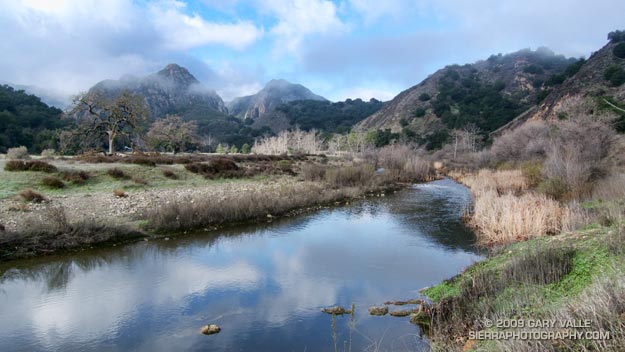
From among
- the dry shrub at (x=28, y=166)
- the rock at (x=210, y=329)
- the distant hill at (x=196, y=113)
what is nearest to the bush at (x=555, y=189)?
the rock at (x=210, y=329)

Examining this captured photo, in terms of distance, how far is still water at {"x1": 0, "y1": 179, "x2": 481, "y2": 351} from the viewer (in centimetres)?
784

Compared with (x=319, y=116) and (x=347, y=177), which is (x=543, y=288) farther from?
(x=319, y=116)

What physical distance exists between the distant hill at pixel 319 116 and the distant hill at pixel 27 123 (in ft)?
255

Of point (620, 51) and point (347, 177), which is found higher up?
point (620, 51)

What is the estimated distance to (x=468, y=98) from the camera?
3730 inches

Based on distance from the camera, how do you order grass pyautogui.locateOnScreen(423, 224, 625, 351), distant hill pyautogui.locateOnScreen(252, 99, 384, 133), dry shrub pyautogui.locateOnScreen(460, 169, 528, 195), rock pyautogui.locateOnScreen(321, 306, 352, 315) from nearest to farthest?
grass pyautogui.locateOnScreen(423, 224, 625, 351), rock pyautogui.locateOnScreen(321, 306, 352, 315), dry shrub pyautogui.locateOnScreen(460, 169, 528, 195), distant hill pyautogui.locateOnScreen(252, 99, 384, 133)

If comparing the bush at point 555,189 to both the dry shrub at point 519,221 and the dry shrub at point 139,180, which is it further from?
the dry shrub at point 139,180

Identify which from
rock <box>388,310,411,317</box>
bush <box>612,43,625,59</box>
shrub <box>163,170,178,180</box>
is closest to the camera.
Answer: rock <box>388,310,411,317</box>

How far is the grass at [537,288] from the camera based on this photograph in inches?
203

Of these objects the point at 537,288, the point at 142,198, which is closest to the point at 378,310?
the point at 537,288

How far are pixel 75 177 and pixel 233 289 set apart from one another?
1828 cm

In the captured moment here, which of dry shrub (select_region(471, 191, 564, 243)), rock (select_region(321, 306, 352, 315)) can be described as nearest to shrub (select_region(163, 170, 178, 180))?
dry shrub (select_region(471, 191, 564, 243))

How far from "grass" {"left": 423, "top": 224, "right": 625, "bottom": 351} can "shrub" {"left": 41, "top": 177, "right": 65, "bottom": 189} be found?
21778 mm

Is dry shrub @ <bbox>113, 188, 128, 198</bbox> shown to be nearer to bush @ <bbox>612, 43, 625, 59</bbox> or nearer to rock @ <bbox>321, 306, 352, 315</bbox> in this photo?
rock @ <bbox>321, 306, 352, 315</bbox>
